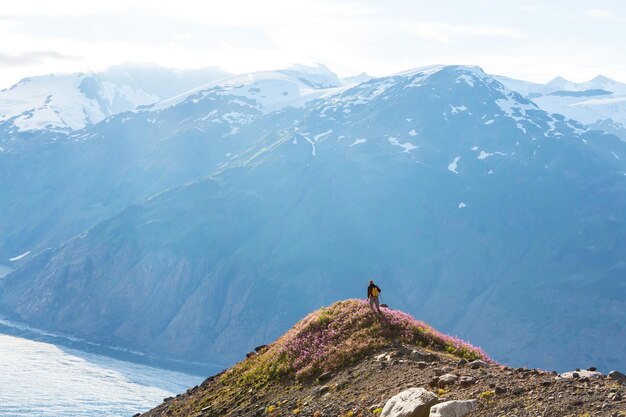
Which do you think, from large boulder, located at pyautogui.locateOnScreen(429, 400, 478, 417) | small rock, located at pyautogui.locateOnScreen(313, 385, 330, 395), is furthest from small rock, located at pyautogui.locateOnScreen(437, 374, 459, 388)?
small rock, located at pyautogui.locateOnScreen(313, 385, 330, 395)

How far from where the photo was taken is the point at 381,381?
32.8 meters

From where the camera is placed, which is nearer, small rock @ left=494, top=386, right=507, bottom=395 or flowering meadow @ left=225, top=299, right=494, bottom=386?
small rock @ left=494, top=386, right=507, bottom=395

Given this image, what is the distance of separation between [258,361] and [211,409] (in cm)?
394

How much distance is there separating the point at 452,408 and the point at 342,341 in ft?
Result: 41.1

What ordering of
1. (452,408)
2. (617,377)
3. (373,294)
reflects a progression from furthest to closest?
(373,294)
(617,377)
(452,408)

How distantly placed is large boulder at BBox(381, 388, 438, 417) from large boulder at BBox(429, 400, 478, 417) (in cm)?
48

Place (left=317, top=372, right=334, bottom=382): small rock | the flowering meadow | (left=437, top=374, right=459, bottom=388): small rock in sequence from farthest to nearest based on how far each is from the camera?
the flowering meadow
(left=317, top=372, right=334, bottom=382): small rock
(left=437, top=374, right=459, bottom=388): small rock

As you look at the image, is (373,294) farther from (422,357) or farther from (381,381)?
(381,381)

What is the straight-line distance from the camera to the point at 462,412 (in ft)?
86.9

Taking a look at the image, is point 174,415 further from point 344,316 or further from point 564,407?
point 564,407

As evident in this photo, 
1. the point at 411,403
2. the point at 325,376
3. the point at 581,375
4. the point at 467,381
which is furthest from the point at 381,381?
A: the point at 581,375

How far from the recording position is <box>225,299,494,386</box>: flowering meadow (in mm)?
37406

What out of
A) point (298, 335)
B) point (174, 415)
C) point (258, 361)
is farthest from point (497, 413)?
point (174, 415)

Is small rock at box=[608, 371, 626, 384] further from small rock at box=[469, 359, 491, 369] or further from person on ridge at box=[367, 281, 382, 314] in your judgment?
person on ridge at box=[367, 281, 382, 314]
